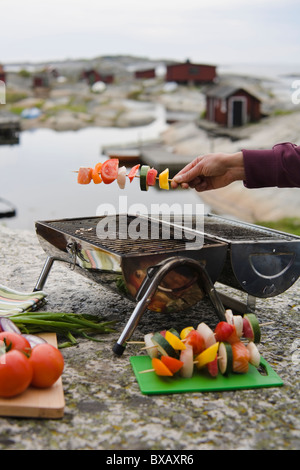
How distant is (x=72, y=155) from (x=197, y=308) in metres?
44.1

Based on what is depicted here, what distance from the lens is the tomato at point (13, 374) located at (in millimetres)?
2639

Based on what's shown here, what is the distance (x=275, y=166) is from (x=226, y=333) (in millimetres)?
1109

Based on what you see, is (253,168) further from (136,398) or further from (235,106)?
(235,106)

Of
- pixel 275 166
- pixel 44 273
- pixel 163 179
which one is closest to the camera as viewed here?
pixel 275 166

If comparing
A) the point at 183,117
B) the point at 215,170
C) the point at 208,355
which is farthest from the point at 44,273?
the point at 183,117

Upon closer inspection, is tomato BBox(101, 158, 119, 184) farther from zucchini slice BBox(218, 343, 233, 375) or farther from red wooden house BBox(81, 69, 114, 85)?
red wooden house BBox(81, 69, 114, 85)

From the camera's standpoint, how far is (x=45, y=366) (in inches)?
109

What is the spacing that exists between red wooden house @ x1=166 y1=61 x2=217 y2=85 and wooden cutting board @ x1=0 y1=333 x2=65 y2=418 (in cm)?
5331

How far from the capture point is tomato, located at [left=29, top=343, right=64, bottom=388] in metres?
2.78

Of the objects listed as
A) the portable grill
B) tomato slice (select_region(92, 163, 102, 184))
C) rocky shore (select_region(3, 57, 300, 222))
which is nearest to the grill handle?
the portable grill

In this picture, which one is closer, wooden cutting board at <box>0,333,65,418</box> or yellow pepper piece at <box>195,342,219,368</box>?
wooden cutting board at <box>0,333,65,418</box>

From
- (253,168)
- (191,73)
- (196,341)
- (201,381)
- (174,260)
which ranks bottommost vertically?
(191,73)

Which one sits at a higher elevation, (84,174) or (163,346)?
(84,174)

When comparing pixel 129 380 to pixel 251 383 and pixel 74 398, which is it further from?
pixel 251 383
